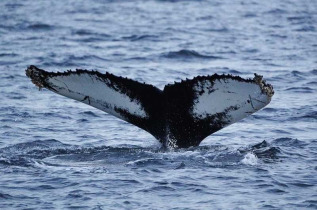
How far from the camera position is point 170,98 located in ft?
29.5

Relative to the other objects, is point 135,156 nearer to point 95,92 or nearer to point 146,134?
point 95,92

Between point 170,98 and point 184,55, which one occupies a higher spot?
point 184,55

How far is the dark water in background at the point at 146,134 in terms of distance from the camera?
8.67 m

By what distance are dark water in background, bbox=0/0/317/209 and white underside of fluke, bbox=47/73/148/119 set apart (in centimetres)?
74

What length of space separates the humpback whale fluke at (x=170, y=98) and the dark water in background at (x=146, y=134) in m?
0.50

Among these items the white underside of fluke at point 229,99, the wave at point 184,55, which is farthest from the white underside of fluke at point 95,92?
the wave at point 184,55

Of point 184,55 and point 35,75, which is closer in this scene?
point 35,75

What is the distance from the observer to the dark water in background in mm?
8672

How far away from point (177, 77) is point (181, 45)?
12.5ft

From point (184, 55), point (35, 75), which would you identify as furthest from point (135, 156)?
point (184, 55)

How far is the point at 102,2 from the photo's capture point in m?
27.9

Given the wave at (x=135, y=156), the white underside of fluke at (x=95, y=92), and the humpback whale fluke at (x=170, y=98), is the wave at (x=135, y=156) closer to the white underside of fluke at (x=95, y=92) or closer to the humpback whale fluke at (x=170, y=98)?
the humpback whale fluke at (x=170, y=98)

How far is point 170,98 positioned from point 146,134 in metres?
2.75

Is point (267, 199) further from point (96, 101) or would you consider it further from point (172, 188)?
point (96, 101)
